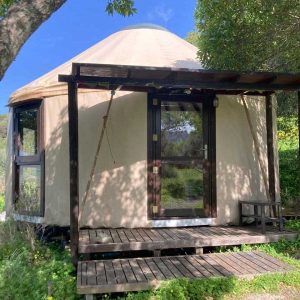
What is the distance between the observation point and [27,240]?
206 inches

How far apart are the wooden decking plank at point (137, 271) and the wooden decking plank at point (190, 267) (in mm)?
552

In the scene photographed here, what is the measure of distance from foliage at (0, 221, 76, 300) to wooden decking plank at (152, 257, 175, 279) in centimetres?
98

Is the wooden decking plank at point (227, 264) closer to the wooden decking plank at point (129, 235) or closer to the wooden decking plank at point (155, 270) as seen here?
the wooden decking plank at point (155, 270)

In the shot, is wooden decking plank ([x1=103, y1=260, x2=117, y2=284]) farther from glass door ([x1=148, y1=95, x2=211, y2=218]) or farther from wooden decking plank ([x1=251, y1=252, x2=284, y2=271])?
wooden decking plank ([x1=251, y1=252, x2=284, y2=271])

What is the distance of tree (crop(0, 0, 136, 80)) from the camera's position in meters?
1.75

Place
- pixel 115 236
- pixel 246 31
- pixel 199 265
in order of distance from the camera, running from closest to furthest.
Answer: pixel 199 265
pixel 115 236
pixel 246 31

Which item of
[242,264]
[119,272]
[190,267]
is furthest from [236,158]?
[119,272]

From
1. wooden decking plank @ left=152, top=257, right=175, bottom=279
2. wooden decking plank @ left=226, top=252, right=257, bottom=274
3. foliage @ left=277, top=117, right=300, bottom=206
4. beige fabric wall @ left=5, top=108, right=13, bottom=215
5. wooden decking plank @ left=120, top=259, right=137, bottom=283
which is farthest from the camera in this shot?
foliage @ left=277, top=117, right=300, bottom=206

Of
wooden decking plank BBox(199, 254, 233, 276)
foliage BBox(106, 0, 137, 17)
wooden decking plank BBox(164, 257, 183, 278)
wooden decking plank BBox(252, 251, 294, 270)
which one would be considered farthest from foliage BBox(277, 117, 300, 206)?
foliage BBox(106, 0, 137, 17)

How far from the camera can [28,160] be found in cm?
609

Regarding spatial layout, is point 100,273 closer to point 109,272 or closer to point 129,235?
point 109,272

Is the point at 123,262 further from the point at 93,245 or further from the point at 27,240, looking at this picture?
the point at 27,240

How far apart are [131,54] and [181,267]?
3827 millimetres

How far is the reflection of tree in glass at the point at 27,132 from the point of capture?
6.06 meters
